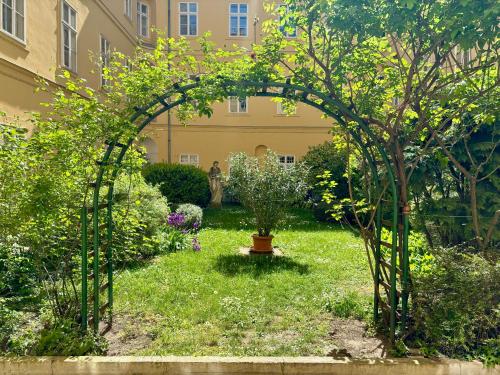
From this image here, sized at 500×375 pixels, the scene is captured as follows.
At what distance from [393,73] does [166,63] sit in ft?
8.18

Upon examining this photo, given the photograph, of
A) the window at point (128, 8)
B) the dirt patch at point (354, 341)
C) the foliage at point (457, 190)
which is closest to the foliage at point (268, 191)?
the foliage at point (457, 190)

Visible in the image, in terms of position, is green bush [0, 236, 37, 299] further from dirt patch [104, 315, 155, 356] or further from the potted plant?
the potted plant

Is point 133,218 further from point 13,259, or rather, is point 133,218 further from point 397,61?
point 397,61

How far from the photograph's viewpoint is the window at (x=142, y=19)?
19016mm

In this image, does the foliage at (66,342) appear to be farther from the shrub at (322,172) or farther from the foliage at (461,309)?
the shrub at (322,172)

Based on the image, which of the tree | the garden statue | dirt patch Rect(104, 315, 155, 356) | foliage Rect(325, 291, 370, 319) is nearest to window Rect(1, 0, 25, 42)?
the tree

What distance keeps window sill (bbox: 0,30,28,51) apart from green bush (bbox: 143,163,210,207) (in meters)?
6.61

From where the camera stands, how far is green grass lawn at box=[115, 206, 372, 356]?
3994 mm

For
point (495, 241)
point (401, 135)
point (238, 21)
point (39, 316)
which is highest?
point (238, 21)

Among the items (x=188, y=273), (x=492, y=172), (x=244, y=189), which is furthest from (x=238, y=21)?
(x=492, y=172)

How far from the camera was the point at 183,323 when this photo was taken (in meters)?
4.45

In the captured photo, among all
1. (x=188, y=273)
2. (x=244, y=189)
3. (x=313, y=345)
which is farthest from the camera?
(x=244, y=189)

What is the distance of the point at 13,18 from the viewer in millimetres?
8234

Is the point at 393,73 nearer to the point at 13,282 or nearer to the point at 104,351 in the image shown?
the point at 104,351
